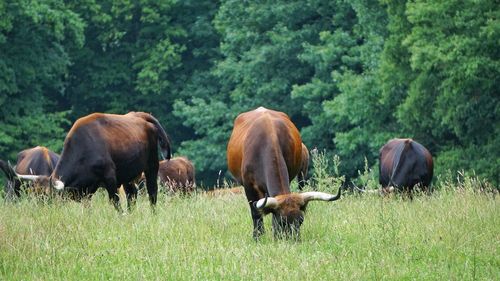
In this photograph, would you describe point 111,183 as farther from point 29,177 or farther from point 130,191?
point 29,177

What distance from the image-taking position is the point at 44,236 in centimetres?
1184

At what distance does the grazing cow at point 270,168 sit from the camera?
12156 millimetres

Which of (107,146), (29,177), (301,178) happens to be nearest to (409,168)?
(301,178)

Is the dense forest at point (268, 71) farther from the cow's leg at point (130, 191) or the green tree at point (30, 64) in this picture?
the cow's leg at point (130, 191)

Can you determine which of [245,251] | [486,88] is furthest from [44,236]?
[486,88]

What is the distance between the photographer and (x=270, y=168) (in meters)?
12.9

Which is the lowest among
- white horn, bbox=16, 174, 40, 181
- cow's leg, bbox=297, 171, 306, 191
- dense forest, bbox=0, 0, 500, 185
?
dense forest, bbox=0, 0, 500, 185

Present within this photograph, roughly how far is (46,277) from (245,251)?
228 cm

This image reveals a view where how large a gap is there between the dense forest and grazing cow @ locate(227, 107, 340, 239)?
13.6 meters

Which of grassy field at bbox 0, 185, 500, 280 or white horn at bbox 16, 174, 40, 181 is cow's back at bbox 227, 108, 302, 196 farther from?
white horn at bbox 16, 174, 40, 181

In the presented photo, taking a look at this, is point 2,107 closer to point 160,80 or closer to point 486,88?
point 160,80

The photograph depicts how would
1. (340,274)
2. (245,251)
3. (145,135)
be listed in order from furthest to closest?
(145,135)
(245,251)
(340,274)

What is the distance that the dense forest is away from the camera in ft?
93.3

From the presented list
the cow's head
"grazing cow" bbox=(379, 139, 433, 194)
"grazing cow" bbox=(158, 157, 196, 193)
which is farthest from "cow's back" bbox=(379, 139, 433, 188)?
the cow's head
